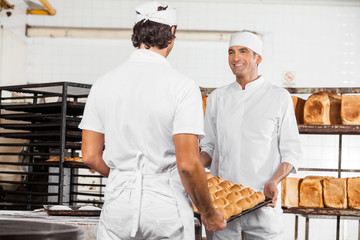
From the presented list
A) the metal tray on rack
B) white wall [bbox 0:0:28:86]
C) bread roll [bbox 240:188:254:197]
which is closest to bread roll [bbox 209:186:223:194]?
bread roll [bbox 240:188:254:197]

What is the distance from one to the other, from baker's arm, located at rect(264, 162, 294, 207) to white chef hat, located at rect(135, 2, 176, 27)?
114cm

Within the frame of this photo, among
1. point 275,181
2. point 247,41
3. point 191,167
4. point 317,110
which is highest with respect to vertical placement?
point 247,41

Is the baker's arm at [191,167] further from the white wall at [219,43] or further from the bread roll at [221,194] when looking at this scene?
the white wall at [219,43]

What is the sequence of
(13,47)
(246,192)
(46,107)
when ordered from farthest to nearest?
(13,47) → (46,107) → (246,192)

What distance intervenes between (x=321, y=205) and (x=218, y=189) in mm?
1947

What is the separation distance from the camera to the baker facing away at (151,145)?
1.55 meters

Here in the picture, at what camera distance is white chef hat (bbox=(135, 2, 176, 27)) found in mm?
1647

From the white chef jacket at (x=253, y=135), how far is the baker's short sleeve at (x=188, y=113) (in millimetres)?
1110

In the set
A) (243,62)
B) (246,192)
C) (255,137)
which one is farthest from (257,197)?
(243,62)

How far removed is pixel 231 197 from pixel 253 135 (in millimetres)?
438

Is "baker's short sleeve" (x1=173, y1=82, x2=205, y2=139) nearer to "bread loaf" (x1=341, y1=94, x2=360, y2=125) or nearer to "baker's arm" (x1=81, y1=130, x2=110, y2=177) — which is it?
"baker's arm" (x1=81, y1=130, x2=110, y2=177)

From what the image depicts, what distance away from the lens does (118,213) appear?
1577 mm

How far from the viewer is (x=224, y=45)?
6.95 metres

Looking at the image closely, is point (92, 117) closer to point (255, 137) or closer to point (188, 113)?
point (188, 113)
